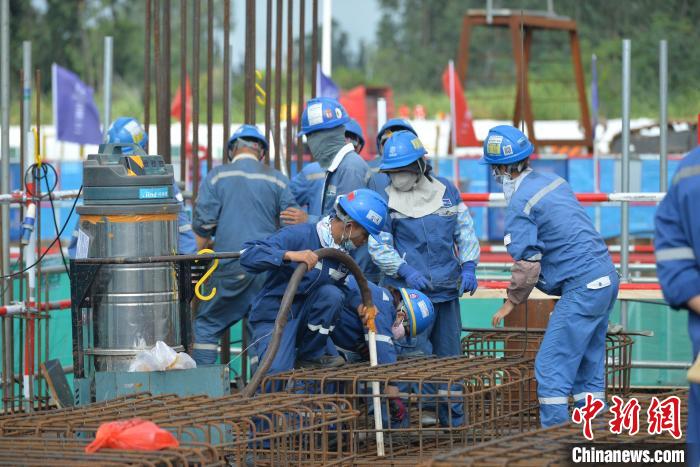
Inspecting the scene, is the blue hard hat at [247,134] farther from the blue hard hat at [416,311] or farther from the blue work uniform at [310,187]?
the blue hard hat at [416,311]

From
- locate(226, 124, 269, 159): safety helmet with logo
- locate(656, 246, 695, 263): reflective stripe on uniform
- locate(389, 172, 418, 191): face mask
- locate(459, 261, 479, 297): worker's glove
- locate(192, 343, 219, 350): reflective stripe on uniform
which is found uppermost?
locate(226, 124, 269, 159): safety helmet with logo

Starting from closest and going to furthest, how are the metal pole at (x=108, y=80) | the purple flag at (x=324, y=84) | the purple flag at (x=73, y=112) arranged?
1. the metal pole at (x=108, y=80)
2. the purple flag at (x=324, y=84)
3. the purple flag at (x=73, y=112)

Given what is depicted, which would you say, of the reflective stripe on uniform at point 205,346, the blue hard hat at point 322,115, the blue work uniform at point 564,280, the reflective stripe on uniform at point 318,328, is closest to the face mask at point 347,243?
the reflective stripe on uniform at point 318,328

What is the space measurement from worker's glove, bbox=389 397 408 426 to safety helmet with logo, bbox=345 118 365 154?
295cm

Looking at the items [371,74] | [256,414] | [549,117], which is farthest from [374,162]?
[371,74]

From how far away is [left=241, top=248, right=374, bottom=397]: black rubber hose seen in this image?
A: 6.96 metres

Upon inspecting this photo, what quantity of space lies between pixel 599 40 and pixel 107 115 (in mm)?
33975

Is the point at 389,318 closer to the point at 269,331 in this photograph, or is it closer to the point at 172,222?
the point at 269,331

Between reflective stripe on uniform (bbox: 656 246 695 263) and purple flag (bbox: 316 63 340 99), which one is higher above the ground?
purple flag (bbox: 316 63 340 99)

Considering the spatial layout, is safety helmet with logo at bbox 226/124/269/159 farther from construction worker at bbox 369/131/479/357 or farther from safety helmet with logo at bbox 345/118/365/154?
construction worker at bbox 369/131/479/357

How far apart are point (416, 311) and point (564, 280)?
2.87 ft

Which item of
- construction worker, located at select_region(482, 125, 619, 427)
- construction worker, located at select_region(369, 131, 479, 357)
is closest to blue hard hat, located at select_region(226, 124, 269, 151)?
construction worker, located at select_region(369, 131, 479, 357)

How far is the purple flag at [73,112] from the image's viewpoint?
16453 millimetres

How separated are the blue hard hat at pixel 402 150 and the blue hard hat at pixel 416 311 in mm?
907
